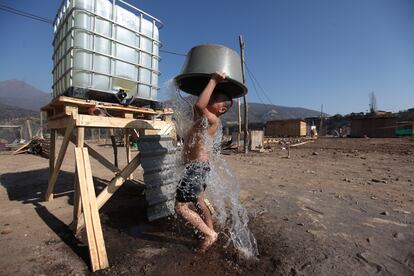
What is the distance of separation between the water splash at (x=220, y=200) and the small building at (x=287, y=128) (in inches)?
1147

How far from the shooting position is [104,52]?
12.9 ft

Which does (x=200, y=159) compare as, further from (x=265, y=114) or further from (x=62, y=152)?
(x=265, y=114)

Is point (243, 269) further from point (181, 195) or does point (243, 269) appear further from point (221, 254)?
point (181, 195)

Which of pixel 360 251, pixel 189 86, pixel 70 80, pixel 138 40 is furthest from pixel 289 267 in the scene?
pixel 138 40

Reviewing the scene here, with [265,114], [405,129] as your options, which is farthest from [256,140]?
[265,114]

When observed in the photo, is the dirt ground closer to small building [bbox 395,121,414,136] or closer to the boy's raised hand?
the boy's raised hand

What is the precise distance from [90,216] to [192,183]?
1122 millimetres

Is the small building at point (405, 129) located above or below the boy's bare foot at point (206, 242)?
above

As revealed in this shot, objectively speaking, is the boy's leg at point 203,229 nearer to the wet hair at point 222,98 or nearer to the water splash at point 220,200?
the water splash at point 220,200

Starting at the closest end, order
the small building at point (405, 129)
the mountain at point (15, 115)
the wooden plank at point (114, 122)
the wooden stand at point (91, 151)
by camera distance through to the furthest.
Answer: the wooden stand at point (91, 151)
the wooden plank at point (114, 122)
the small building at point (405, 129)
the mountain at point (15, 115)

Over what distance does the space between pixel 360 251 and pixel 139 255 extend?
2336mm

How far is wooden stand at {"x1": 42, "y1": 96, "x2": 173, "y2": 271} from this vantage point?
2.83 metres

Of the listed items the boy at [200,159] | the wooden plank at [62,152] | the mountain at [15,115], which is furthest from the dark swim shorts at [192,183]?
the mountain at [15,115]

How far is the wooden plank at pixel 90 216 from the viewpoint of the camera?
2.66 metres
